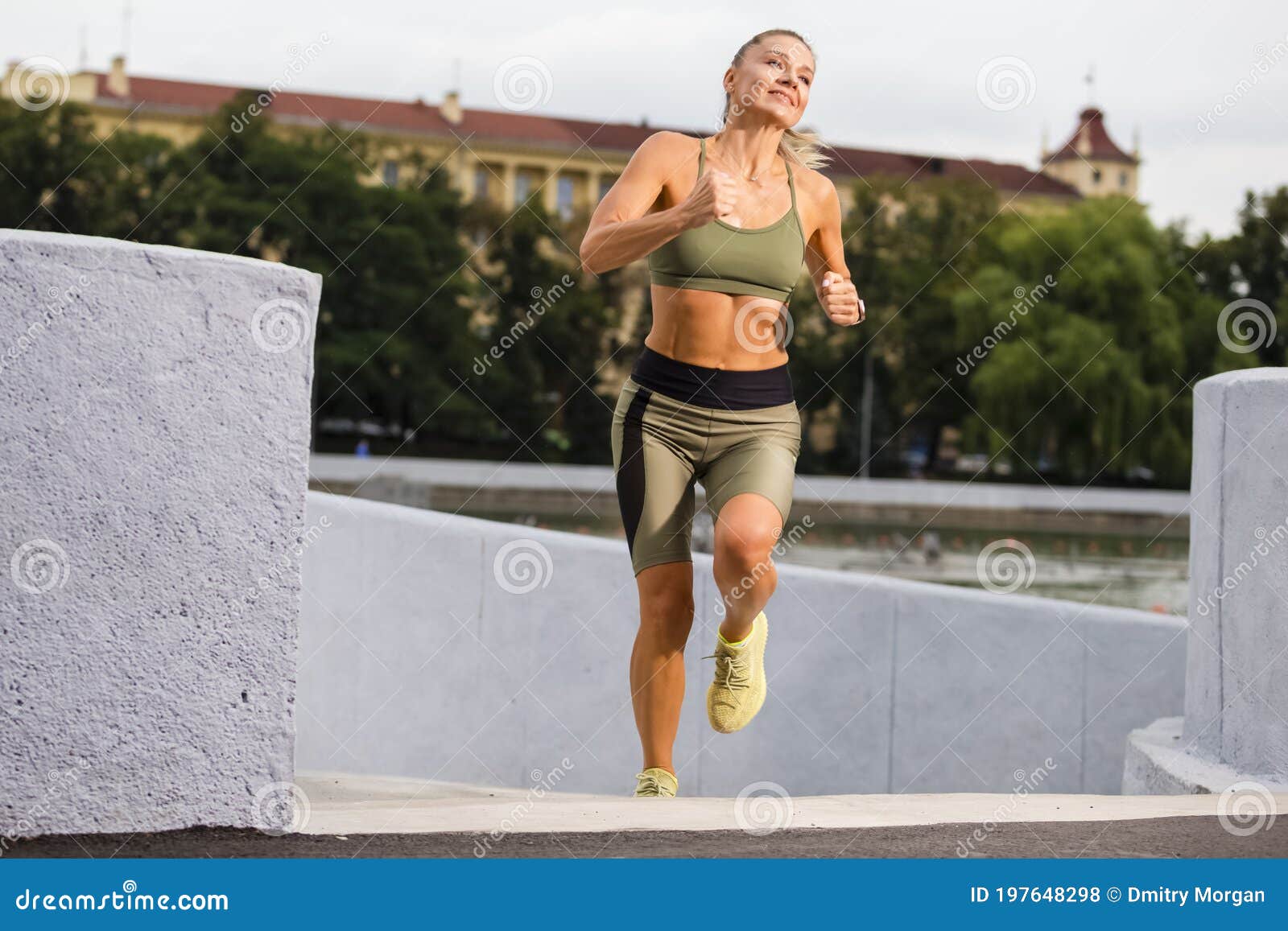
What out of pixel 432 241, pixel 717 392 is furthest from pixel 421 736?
pixel 432 241

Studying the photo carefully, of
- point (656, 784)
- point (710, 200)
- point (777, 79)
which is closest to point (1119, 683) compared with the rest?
point (656, 784)

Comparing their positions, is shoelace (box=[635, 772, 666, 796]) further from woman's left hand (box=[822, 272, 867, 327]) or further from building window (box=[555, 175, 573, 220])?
building window (box=[555, 175, 573, 220])

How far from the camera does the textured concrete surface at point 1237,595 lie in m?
4.83

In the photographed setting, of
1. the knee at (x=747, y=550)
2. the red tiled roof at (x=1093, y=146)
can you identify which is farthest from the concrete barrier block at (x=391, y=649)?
the red tiled roof at (x=1093, y=146)

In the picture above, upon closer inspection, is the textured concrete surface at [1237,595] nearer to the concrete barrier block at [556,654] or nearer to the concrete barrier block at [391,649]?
the concrete barrier block at [556,654]

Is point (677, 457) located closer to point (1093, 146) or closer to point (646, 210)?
point (646, 210)

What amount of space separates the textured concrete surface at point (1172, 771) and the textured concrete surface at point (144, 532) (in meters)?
2.80

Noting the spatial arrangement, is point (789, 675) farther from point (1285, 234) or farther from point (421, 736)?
point (1285, 234)

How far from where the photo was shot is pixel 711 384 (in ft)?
15.7

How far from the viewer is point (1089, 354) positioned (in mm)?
53594

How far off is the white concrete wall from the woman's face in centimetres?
259

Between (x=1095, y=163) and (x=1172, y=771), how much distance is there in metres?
132

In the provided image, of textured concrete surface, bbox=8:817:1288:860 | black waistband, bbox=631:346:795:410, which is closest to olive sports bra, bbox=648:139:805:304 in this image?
black waistband, bbox=631:346:795:410

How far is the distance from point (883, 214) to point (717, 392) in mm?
73262
